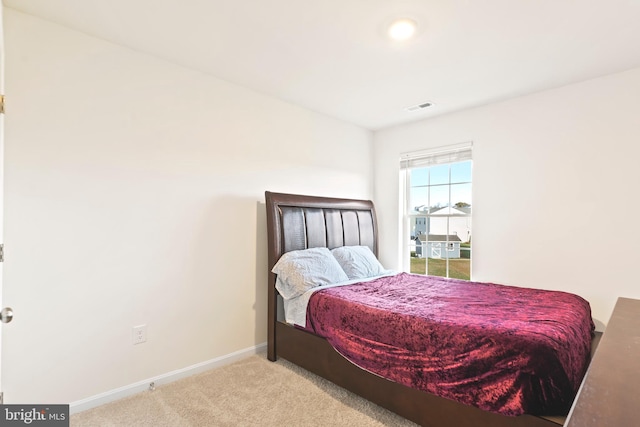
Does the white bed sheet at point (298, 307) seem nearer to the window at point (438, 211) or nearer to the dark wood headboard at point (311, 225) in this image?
the dark wood headboard at point (311, 225)

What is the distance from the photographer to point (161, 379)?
2434 mm

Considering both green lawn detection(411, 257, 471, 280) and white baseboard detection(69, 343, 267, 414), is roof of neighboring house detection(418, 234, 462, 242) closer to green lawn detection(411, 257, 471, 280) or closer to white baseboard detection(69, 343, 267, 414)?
green lawn detection(411, 257, 471, 280)

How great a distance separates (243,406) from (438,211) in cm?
286

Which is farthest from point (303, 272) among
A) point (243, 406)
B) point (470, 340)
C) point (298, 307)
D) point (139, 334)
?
point (470, 340)

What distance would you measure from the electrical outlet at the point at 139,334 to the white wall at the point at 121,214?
0.04 meters

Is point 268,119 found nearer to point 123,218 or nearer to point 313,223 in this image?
point 313,223

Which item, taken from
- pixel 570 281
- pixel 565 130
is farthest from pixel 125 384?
pixel 565 130

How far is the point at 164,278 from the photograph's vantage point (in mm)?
2475

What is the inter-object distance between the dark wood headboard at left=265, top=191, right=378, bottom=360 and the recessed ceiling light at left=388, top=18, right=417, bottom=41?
1582mm

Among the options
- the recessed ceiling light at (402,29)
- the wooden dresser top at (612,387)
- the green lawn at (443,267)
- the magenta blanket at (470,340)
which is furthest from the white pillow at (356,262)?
the wooden dresser top at (612,387)

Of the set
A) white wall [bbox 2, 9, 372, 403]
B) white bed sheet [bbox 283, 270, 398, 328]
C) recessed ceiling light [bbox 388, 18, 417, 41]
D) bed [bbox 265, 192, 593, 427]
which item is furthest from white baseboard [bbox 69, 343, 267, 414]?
recessed ceiling light [bbox 388, 18, 417, 41]

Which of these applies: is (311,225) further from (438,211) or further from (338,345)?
(438,211)

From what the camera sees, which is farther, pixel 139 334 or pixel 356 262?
pixel 356 262

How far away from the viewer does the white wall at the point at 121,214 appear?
1.94 meters
